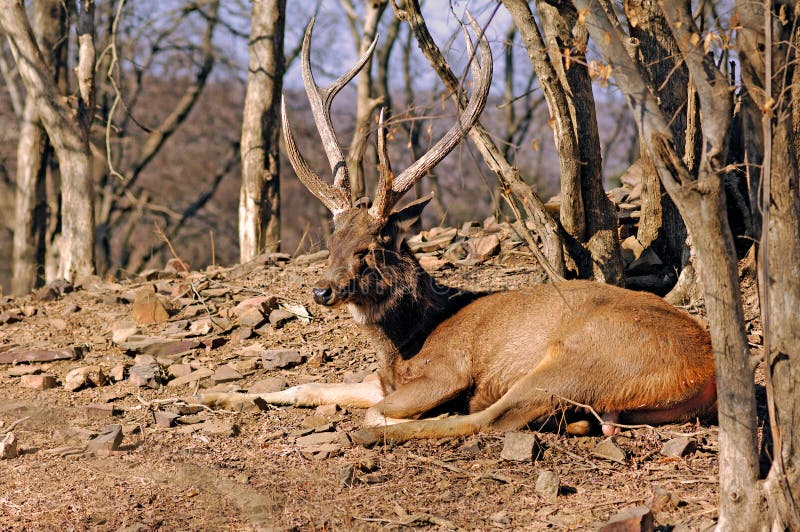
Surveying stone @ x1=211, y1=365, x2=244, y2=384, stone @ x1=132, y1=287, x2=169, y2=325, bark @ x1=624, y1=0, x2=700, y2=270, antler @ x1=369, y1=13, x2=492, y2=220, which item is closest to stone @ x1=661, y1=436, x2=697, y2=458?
antler @ x1=369, y1=13, x2=492, y2=220

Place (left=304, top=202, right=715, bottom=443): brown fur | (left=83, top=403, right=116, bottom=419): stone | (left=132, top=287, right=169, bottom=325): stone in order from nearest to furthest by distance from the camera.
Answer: (left=304, top=202, right=715, bottom=443): brown fur → (left=83, top=403, right=116, bottom=419): stone → (left=132, top=287, right=169, bottom=325): stone

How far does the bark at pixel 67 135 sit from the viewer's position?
1087 cm

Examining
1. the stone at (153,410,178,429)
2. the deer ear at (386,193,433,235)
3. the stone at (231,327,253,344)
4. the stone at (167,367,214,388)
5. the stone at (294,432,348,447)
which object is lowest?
the stone at (294,432,348,447)

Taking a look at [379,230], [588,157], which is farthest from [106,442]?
[588,157]

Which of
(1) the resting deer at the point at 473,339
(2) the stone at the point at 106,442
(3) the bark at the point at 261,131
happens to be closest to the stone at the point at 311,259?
(3) the bark at the point at 261,131

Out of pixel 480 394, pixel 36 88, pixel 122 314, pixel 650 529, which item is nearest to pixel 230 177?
pixel 36 88

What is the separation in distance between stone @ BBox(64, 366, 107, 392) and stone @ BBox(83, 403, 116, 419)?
Answer: 2.11ft

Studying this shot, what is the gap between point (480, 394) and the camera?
243 inches

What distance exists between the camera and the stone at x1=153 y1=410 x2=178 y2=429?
6359mm

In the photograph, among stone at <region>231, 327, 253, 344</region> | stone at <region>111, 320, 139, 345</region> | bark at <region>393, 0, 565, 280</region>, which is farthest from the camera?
stone at <region>111, 320, 139, 345</region>

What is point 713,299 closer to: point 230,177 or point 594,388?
point 594,388

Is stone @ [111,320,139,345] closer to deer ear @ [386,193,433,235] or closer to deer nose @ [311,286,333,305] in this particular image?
deer nose @ [311,286,333,305]

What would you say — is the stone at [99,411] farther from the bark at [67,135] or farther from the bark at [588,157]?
the bark at [67,135]

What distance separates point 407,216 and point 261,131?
188 inches
